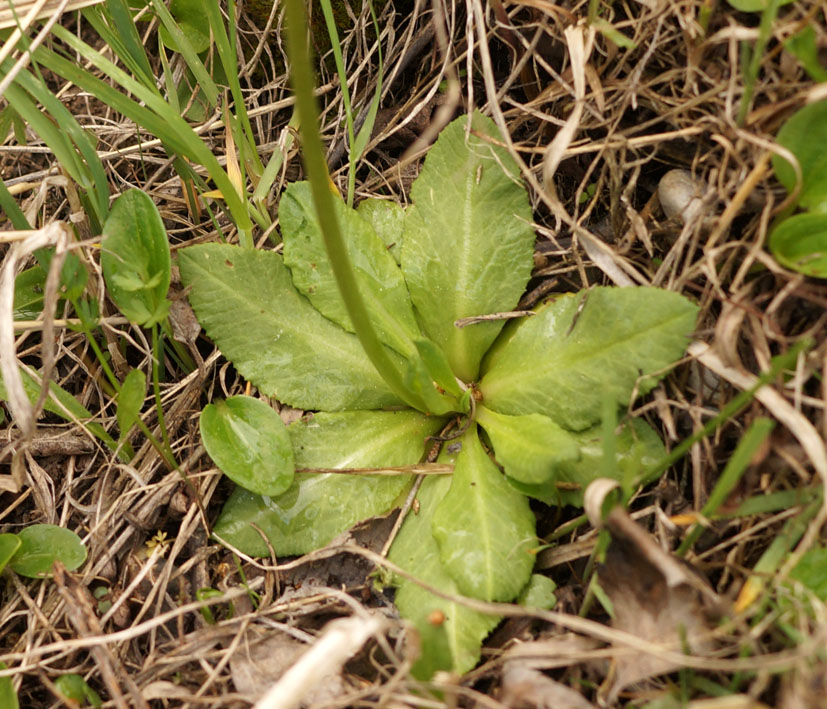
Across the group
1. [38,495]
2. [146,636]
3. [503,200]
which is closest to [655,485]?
[503,200]

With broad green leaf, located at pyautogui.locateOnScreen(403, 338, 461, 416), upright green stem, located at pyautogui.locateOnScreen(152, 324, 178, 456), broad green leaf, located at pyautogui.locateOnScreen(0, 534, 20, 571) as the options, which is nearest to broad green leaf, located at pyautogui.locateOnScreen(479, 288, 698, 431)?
broad green leaf, located at pyautogui.locateOnScreen(403, 338, 461, 416)

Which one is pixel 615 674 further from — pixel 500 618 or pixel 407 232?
pixel 407 232

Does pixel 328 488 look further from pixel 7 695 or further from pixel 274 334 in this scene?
pixel 7 695

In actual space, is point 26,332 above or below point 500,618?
above

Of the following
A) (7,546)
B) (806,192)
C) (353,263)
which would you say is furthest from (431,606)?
(806,192)

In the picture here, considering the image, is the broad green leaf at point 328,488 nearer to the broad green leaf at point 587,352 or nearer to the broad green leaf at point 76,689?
the broad green leaf at point 587,352

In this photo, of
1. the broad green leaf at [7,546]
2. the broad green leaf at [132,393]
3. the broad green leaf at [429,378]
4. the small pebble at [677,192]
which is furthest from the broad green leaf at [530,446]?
the broad green leaf at [7,546]

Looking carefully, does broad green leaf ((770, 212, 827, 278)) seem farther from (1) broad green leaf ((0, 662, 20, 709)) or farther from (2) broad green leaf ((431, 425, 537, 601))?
(1) broad green leaf ((0, 662, 20, 709))
